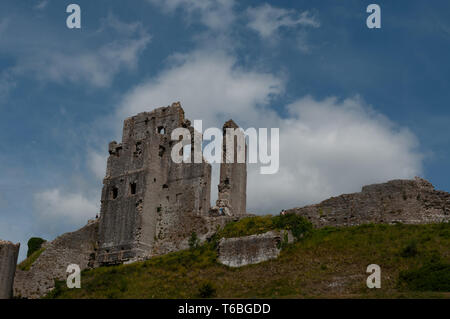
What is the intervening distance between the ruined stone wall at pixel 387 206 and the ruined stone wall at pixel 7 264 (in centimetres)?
1554

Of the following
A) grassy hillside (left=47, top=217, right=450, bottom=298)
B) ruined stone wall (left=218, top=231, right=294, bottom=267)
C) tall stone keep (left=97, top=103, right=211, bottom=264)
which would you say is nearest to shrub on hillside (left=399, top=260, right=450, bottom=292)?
grassy hillside (left=47, top=217, right=450, bottom=298)

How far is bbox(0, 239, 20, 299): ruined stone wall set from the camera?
28750 mm

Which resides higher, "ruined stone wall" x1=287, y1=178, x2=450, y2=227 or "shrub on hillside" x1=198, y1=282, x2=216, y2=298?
"ruined stone wall" x1=287, y1=178, x2=450, y2=227

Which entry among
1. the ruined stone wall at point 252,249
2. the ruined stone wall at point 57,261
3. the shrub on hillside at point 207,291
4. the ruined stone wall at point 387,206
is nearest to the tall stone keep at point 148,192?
the ruined stone wall at point 57,261

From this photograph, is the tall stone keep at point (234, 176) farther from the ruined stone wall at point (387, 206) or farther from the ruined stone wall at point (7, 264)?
the ruined stone wall at point (7, 264)

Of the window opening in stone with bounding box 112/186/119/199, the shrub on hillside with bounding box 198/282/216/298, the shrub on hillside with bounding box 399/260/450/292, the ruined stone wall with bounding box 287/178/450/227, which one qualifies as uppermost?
the window opening in stone with bounding box 112/186/119/199

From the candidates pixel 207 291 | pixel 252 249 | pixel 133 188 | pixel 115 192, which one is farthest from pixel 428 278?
pixel 115 192

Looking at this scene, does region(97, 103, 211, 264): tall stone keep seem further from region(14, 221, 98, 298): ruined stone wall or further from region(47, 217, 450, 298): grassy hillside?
region(47, 217, 450, 298): grassy hillside

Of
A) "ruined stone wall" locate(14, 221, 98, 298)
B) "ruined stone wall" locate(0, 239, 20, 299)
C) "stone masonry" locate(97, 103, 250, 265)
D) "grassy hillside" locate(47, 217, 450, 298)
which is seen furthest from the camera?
"stone masonry" locate(97, 103, 250, 265)

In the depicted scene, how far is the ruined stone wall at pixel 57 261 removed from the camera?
37562mm

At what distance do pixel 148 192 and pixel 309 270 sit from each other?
1570 cm

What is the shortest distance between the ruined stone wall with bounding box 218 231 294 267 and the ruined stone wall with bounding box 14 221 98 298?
12.2 metres

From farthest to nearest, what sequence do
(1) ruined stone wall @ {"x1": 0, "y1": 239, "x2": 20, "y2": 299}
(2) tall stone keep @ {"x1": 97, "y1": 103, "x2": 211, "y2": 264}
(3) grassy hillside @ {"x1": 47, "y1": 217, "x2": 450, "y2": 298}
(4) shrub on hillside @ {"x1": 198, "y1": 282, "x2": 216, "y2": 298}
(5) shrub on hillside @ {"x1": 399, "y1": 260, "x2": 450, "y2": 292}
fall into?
(2) tall stone keep @ {"x1": 97, "y1": 103, "x2": 211, "y2": 264}, (1) ruined stone wall @ {"x1": 0, "y1": 239, "x2": 20, "y2": 299}, (4) shrub on hillside @ {"x1": 198, "y1": 282, "x2": 216, "y2": 298}, (3) grassy hillside @ {"x1": 47, "y1": 217, "x2": 450, "y2": 298}, (5) shrub on hillside @ {"x1": 399, "y1": 260, "x2": 450, "y2": 292}
